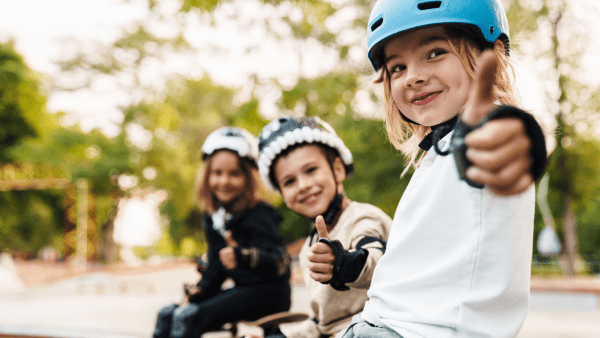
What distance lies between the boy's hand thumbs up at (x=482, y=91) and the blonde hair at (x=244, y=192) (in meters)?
2.09

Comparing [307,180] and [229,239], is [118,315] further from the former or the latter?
[307,180]

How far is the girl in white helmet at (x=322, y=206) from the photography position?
1.71 m

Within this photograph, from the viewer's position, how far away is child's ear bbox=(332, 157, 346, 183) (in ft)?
6.79

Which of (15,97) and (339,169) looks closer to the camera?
(339,169)

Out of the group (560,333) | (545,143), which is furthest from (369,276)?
(560,333)

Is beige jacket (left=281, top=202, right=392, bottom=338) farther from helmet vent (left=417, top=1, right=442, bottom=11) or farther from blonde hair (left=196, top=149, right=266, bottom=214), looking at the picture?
blonde hair (left=196, top=149, right=266, bottom=214)

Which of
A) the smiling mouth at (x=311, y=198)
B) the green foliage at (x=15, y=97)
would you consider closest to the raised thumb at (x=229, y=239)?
the smiling mouth at (x=311, y=198)

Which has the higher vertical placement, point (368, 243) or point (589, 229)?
point (589, 229)

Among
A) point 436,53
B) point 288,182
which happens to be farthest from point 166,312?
point 436,53

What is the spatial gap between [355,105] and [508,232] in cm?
808

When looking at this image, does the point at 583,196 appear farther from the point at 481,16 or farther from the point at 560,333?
the point at 481,16

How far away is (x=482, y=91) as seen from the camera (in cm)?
81

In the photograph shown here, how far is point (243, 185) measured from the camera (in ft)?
9.36

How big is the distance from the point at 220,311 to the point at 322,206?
3.29 feet
